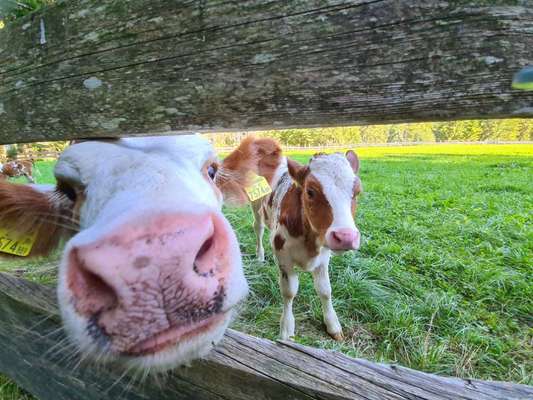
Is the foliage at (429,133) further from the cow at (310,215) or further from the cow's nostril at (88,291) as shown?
the cow's nostril at (88,291)

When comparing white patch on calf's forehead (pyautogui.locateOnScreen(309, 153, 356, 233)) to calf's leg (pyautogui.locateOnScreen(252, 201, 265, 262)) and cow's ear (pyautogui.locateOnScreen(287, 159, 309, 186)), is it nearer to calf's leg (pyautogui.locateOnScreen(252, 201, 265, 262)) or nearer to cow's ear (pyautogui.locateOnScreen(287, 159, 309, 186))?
cow's ear (pyautogui.locateOnScreen(287, 159, 309, 186))

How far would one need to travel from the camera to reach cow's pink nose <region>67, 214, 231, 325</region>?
88cm

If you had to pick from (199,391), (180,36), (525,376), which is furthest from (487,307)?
(180,36)

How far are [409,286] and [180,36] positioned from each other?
12.9 ft

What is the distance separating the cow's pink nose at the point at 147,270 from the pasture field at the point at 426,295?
90 centimetres

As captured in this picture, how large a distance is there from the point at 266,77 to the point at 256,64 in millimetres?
42

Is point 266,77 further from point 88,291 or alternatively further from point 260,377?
point 260,377

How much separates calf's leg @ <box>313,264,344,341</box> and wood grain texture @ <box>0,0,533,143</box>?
2.84m

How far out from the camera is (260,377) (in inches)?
49.3

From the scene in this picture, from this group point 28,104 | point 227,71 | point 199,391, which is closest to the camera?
point 227,71

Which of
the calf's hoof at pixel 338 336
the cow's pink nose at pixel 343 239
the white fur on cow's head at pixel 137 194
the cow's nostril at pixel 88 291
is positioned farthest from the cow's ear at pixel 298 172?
the cow's nostril at pixel 88 291

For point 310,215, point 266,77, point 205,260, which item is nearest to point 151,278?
point 205,260

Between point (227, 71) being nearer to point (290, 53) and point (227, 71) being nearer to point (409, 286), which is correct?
point (290, 53)

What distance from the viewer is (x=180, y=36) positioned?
37.3 inches
